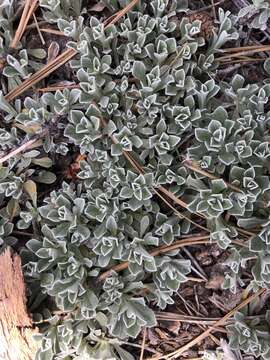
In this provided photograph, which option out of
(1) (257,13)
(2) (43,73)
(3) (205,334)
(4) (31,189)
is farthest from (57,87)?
(3) (205,334)

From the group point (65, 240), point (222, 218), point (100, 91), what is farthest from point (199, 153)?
point (65, 240)

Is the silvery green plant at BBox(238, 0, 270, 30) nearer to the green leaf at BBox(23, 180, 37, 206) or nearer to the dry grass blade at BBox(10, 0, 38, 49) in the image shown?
the dry grass blade at BBox(10, 0, 38, 49)

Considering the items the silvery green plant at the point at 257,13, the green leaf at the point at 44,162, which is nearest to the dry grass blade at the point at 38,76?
the green leaf at the point at 44,162

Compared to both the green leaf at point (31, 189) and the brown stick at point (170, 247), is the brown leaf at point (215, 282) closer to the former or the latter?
the brown stick at point (170, 247)

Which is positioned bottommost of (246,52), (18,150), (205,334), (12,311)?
(205,334)

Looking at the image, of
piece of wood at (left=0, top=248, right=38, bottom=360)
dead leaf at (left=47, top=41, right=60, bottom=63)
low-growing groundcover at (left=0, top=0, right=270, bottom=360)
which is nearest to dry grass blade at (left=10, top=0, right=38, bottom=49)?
low-growing groundcover at (left=0, top=0, right=270, bottom=360)

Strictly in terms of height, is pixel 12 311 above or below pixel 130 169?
below

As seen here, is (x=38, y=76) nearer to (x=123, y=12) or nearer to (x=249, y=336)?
(x=123, y=12)
